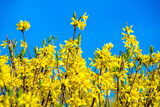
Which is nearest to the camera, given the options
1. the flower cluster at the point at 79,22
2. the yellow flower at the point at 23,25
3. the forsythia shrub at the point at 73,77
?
the forsythia shrub at the point at 73,77

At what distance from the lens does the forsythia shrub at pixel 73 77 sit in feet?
7.46

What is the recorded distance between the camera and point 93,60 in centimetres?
243

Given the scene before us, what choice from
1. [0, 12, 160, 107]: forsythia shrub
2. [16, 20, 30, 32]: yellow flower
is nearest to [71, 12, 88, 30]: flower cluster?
[0, 12, 160, 107]: forsythia shrub

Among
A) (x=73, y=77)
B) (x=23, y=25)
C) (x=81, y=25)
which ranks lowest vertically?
(x=73, y=77)

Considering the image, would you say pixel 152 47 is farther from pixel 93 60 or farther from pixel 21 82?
pixel 21 82

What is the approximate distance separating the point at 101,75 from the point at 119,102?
2.92ft

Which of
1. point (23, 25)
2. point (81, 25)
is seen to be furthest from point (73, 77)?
point (23, 25)

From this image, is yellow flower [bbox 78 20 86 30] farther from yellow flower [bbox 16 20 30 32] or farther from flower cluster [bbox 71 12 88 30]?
yellow flower [bbox 16 20 30 32]

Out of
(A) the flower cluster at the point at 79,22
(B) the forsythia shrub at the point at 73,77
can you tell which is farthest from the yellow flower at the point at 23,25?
(A) the flower cluster at the point at 79,22

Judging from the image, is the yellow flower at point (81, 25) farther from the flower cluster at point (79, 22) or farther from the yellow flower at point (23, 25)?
the yellow flower at point (23, 25)

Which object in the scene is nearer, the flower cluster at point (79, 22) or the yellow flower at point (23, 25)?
the flower cluster at point (79, 22)

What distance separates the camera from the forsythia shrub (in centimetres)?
227

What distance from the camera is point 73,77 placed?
2.29 meters

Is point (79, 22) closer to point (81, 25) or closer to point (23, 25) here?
point (81, 25)
